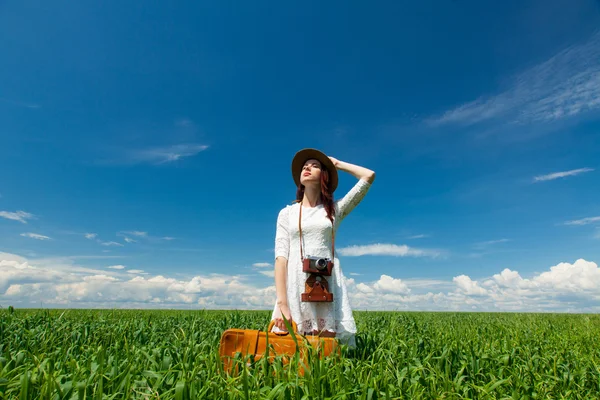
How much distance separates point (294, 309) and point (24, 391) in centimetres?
265

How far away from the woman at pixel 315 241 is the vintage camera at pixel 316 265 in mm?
210

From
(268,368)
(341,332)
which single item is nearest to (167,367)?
(268,368)

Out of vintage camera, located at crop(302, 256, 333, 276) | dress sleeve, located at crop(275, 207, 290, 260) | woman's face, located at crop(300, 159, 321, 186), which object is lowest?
vintage camera, located at crop(302, 256, 333, 276)

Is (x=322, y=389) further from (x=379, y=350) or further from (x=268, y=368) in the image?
(x=379, y=350)

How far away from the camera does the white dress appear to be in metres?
4.52

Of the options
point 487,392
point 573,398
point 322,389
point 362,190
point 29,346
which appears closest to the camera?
point 322,389

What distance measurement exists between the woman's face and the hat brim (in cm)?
11

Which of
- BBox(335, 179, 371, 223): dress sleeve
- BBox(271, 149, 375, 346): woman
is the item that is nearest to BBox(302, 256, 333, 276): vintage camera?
BBox(271, 149, 375, 346): woman

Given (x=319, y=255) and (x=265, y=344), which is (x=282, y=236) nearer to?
(x=319, y=255)

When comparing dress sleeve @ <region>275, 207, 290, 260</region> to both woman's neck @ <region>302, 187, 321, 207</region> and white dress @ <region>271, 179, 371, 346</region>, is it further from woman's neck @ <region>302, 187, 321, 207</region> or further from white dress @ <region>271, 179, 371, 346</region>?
woman's neck @ <region>302, 187, 321, 207</region>

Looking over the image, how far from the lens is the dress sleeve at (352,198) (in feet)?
16.1

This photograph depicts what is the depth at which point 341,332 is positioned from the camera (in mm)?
4531

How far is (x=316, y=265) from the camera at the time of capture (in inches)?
173

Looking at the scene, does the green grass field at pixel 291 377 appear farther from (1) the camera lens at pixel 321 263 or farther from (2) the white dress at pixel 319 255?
(1) the camera lens at pixel 321 263
